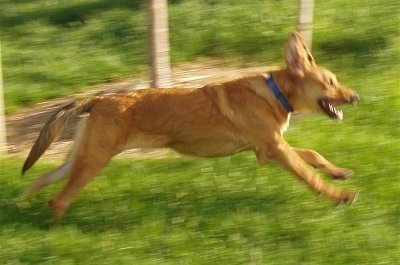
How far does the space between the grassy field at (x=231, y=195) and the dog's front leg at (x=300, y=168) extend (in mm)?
99

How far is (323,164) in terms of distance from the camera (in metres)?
7.07

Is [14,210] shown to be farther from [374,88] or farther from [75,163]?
[374,88]

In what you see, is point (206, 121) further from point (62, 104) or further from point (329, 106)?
point (62, 104)

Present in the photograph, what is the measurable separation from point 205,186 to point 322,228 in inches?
44.5

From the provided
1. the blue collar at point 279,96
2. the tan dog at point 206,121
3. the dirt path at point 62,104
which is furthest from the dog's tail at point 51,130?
the dirt path at point 62,104

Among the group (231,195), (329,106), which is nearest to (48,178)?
(231,195)

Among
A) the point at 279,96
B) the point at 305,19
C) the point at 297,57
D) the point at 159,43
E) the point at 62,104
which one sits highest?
the point at 297,57

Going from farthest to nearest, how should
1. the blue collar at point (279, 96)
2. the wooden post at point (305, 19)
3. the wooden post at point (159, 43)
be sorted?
the wooden post at point (305, 19) < the wooden post at point (159, 43) < the blue collar at point (279, 96)

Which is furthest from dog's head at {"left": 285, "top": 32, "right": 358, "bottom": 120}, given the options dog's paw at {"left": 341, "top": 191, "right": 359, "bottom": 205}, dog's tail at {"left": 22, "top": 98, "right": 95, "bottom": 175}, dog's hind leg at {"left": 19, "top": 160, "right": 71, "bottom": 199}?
dog's hind leg at {"left": 19, "top": 160, "right": 71, "bottom": 199}

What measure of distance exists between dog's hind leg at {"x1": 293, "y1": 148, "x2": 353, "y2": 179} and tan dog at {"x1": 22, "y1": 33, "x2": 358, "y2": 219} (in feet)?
0.06

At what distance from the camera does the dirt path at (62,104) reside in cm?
860

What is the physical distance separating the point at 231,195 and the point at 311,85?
41.0 inches

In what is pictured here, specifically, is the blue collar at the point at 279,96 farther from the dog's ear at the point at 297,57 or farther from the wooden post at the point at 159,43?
the wooden post at the point at 159,43

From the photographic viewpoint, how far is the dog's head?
6.82m
